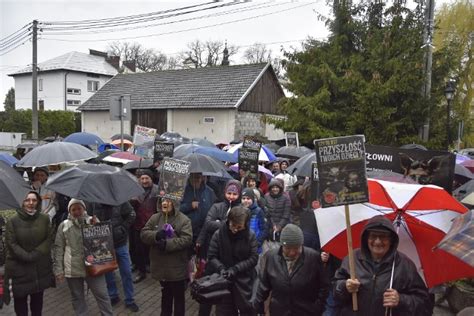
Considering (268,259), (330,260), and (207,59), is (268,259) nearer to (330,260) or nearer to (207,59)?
(330,260)

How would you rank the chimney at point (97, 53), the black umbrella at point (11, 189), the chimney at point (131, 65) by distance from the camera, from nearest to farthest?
the black umbrella at point (11, 189), the chimney at point (131, 65), the chimney at point (97, 53)

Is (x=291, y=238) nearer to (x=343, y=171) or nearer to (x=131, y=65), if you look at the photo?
(x=343, y=171)

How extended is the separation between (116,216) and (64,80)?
53.4 meters

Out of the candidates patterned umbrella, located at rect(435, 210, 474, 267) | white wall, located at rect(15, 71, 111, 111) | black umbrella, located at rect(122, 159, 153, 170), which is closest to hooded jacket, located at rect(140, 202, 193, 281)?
patterned umbrella, located at rect(435, 210, 474, 267)

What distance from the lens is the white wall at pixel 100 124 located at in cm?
3331

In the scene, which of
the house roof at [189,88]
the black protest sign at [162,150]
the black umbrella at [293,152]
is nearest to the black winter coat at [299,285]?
the black protest sign at [162,150]

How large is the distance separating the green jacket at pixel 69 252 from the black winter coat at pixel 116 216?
0.64m

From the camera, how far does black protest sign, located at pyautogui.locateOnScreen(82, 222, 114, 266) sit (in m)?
4.61

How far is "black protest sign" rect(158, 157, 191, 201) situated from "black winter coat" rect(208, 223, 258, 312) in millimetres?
773

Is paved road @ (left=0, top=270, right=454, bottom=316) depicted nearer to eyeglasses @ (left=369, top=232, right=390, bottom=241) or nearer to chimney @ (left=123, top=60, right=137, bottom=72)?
eyeglasses @ (left=369, top=232, right=390, bottom=241)

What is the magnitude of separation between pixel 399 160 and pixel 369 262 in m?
3.24

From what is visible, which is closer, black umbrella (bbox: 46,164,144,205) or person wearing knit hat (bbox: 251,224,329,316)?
person wearing knit hat (bbox: 251,224,329,316)

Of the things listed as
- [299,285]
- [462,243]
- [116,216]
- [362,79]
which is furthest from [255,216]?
[362,79]

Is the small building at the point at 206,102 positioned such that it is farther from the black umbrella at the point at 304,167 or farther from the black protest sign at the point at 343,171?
the black protest sign at the point at 343,171
